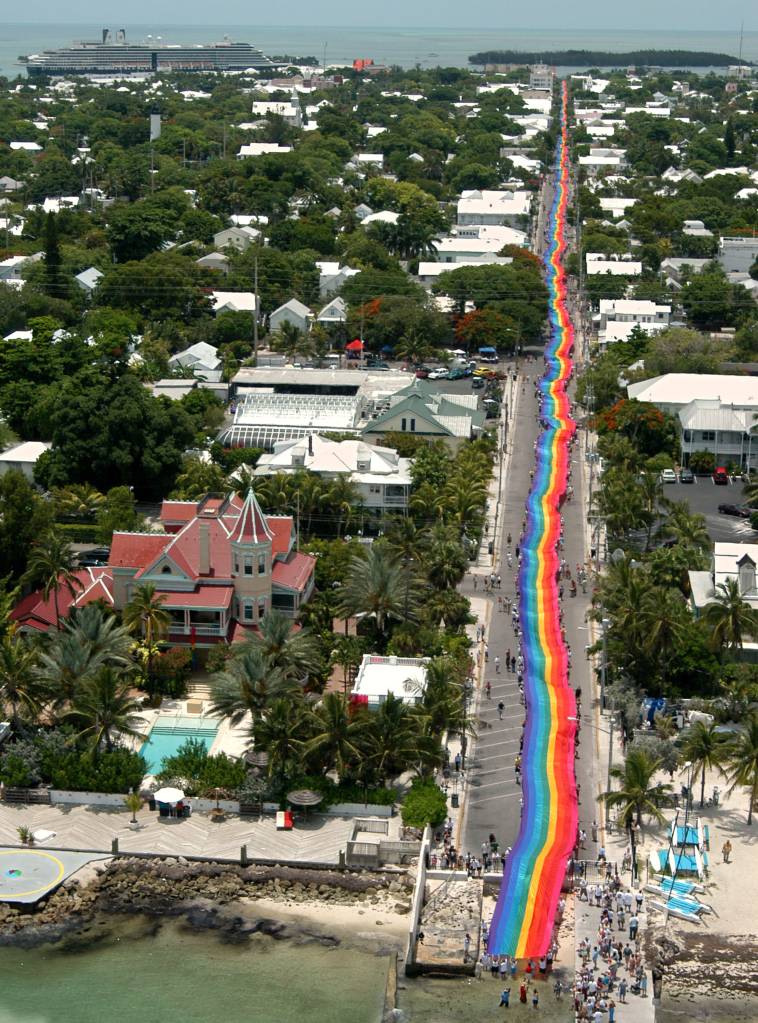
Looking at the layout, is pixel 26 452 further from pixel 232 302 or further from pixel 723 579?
pixel 723 579

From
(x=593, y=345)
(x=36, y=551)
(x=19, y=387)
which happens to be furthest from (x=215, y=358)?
(x=36, y=551)

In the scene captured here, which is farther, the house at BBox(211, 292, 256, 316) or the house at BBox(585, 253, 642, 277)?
the house at BBox(585, 253, 642, 277)

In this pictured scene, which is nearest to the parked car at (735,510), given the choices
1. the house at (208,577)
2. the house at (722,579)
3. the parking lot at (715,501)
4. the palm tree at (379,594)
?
the parking lot at (715,501)

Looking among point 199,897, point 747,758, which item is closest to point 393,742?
point 199,897

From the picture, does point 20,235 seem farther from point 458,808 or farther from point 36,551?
point 458,808

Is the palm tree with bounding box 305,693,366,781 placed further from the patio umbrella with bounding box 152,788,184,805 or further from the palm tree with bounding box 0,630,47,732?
the palm tree with bounding box 0,630,47,732

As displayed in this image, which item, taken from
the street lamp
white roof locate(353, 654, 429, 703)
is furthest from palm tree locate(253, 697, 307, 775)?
the street lamp
